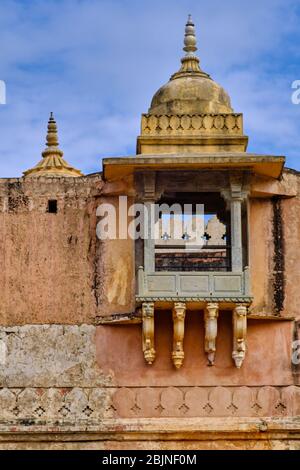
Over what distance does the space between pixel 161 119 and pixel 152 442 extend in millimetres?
3779

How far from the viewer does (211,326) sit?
16125 millimetres

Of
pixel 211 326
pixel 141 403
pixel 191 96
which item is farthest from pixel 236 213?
pixel 141 403

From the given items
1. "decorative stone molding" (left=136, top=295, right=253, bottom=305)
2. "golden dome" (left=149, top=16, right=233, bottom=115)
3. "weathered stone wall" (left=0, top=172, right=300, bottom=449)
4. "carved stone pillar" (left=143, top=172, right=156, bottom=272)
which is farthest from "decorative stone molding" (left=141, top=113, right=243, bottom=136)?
"decorative stone molding" (left=136, top=295, right=253, bottom=305)

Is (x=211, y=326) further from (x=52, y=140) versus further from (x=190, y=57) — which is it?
(x=52, y=140)

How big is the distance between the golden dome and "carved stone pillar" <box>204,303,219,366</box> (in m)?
2.50

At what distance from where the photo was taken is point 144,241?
16.4 metres

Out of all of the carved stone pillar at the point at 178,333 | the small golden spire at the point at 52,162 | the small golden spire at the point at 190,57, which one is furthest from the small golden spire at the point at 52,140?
the carved stone pillar at the point at 178,333

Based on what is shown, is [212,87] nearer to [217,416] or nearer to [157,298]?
[157,298]

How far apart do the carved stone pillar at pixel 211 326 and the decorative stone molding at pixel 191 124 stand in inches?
85.9

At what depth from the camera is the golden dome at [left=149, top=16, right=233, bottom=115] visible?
17.1m

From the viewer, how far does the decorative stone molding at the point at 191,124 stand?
16.8 m

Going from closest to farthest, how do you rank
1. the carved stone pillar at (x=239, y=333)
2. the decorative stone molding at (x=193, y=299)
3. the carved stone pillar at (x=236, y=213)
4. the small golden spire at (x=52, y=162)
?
the decorative stone molding at (x=193, y=299) < the carved stone pillar at (x=239, y=333) < the carved stone pillar at (x=236, y=213) < the small golden spire at (x=52, y=162)

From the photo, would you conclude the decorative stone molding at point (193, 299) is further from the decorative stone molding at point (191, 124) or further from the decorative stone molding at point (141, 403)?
the decorative stone molding at point (191, 124)

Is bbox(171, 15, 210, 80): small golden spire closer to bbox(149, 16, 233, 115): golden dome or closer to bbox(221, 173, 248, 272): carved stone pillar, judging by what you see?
bbox(149, 16, 233, 115): golden dome
